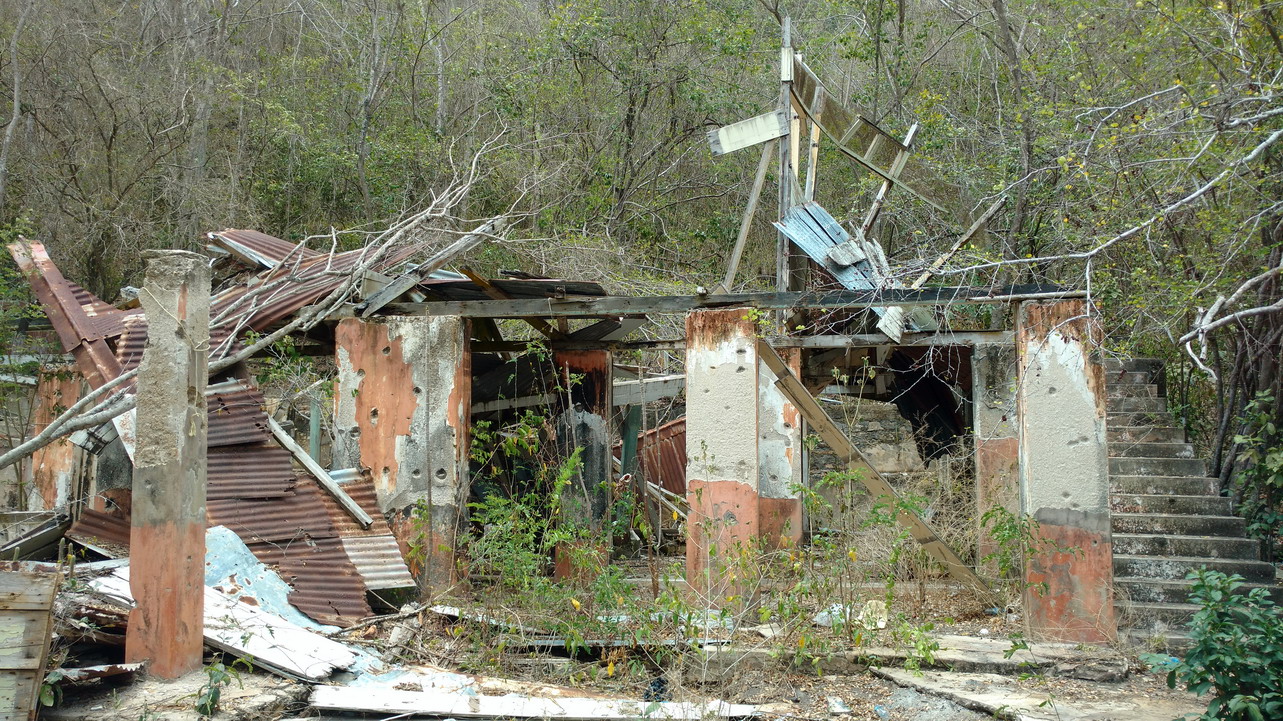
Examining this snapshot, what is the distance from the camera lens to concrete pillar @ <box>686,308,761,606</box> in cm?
757

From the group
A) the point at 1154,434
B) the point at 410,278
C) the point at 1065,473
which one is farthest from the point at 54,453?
the point at 1154,434

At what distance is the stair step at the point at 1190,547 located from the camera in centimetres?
912

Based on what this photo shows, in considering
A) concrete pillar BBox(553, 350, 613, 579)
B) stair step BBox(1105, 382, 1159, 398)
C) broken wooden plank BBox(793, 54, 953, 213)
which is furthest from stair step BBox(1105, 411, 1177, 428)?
concrete pillar BBox(553, 350, 613, 579)

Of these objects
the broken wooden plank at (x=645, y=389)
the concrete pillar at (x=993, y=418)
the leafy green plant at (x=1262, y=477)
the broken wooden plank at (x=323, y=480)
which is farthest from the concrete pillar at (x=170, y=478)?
the leafy green plant at (x=1262, y=477)

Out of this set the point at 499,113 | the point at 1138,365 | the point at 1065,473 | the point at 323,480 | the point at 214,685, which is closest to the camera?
the point at 214,685

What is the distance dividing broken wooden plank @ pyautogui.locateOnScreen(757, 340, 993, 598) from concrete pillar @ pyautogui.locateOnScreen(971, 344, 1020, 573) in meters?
2.25

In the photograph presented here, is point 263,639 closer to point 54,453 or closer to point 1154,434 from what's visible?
point 54,453

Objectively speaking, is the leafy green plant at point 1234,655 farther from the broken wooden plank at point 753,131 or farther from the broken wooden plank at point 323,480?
the broken wooden plank at point 753,131

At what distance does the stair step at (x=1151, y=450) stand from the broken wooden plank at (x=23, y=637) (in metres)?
10.1

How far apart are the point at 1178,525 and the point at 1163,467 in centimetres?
89

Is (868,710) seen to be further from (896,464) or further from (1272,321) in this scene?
(896,464)

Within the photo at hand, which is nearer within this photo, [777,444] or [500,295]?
[500,295]

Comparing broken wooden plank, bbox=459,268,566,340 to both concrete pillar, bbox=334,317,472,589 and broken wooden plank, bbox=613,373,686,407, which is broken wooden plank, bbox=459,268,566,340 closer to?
concrete pillar, bbox=334,317,472,589

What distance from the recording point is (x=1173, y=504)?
9.83 metres
